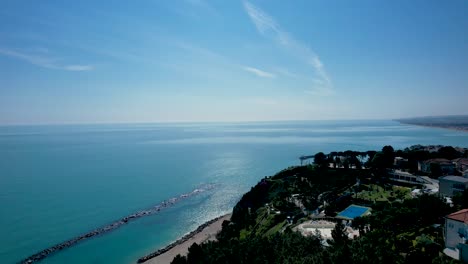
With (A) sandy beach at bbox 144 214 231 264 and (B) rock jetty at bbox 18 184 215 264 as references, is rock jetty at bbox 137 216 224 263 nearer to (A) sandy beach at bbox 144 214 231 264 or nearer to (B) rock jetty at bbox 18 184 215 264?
(A) sandy beach at bbox 144 214 231 264

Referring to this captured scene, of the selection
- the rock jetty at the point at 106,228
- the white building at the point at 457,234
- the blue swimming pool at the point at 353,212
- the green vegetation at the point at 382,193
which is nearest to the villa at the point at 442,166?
the green vegetation at the point at 382,193

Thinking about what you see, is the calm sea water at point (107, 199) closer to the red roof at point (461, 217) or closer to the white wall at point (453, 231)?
the white wall at point (453, 231)

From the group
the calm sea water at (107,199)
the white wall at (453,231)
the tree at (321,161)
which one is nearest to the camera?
the white wall at (453,231)

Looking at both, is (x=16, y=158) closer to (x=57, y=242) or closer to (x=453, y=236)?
(x=57, y=242)

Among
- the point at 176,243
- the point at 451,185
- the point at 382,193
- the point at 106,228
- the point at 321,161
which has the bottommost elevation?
the point at 176,243

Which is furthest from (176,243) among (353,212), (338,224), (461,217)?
(461,217)

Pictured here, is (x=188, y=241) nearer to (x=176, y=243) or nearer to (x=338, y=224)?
(x=176, y=243)
